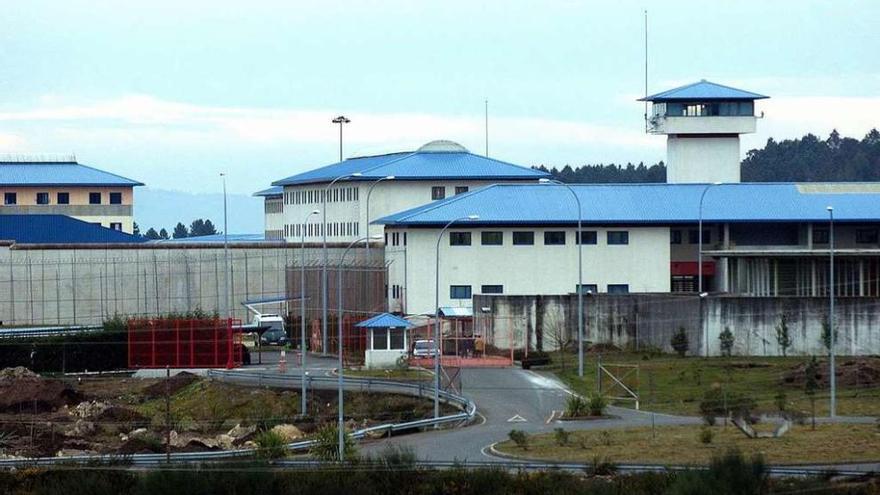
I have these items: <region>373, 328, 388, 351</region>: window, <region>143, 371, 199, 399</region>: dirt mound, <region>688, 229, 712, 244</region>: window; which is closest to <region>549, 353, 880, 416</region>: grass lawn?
<region>373, 328, 388, 351</region>: window

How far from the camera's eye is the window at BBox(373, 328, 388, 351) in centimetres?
7075

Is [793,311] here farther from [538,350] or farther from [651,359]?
[538,350]

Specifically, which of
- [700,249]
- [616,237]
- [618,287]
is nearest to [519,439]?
[700,249]

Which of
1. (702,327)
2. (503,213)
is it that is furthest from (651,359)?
(503,213)

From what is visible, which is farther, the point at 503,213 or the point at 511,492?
the point at 503,213

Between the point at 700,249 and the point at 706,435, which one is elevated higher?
the point at 700,249

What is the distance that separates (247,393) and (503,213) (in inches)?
995

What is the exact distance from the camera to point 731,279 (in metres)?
86.4

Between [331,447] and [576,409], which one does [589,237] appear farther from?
[331,447]

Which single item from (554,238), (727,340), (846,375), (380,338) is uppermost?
(554,238)

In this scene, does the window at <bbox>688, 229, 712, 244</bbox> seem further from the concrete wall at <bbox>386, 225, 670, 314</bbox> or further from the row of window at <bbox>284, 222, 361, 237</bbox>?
the row of window at <bbox>284, 222, 361, 237</bbox>

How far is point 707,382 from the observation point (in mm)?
62375

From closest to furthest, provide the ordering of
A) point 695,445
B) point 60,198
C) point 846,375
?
1. point 695,445
2. point 846,375
3. point 60,198

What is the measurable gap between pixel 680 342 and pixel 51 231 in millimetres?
48581
